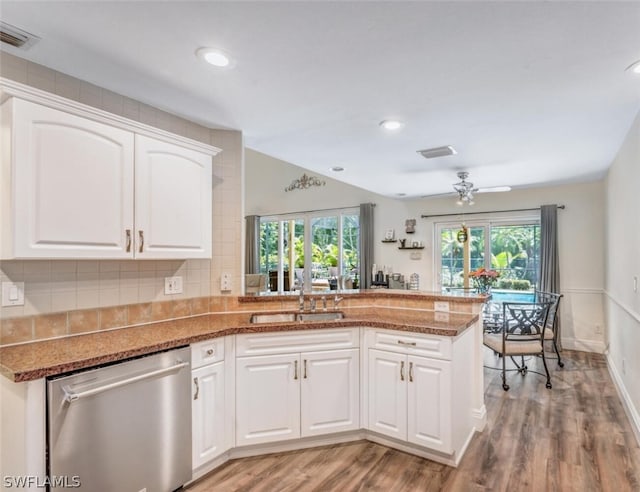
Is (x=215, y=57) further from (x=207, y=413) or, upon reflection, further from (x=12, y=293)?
(x=207, y=413)

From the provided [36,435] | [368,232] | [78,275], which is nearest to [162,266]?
[78,275]

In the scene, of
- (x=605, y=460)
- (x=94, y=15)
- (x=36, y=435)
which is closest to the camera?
(x=36, y=435)

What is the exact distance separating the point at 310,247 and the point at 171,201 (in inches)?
218

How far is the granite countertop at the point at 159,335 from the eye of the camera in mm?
1648

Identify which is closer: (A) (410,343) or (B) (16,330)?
(B) (16,330)

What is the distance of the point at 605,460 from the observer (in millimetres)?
2473

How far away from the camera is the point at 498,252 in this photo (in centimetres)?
609

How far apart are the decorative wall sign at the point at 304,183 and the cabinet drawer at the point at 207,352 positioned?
5635 millimetres

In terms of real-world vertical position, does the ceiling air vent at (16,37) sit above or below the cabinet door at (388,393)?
above

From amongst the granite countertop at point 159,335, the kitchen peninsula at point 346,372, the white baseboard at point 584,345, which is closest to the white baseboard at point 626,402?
the white baseboard at point 584,345

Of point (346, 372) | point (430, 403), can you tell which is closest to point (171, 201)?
point (346, 372)

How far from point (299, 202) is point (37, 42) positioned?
608 centimetres

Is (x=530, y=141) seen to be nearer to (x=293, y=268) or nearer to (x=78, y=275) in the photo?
(x=78, y=275)

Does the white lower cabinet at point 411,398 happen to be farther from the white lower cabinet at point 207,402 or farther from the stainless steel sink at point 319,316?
the white lower cabinet at point 207,402
